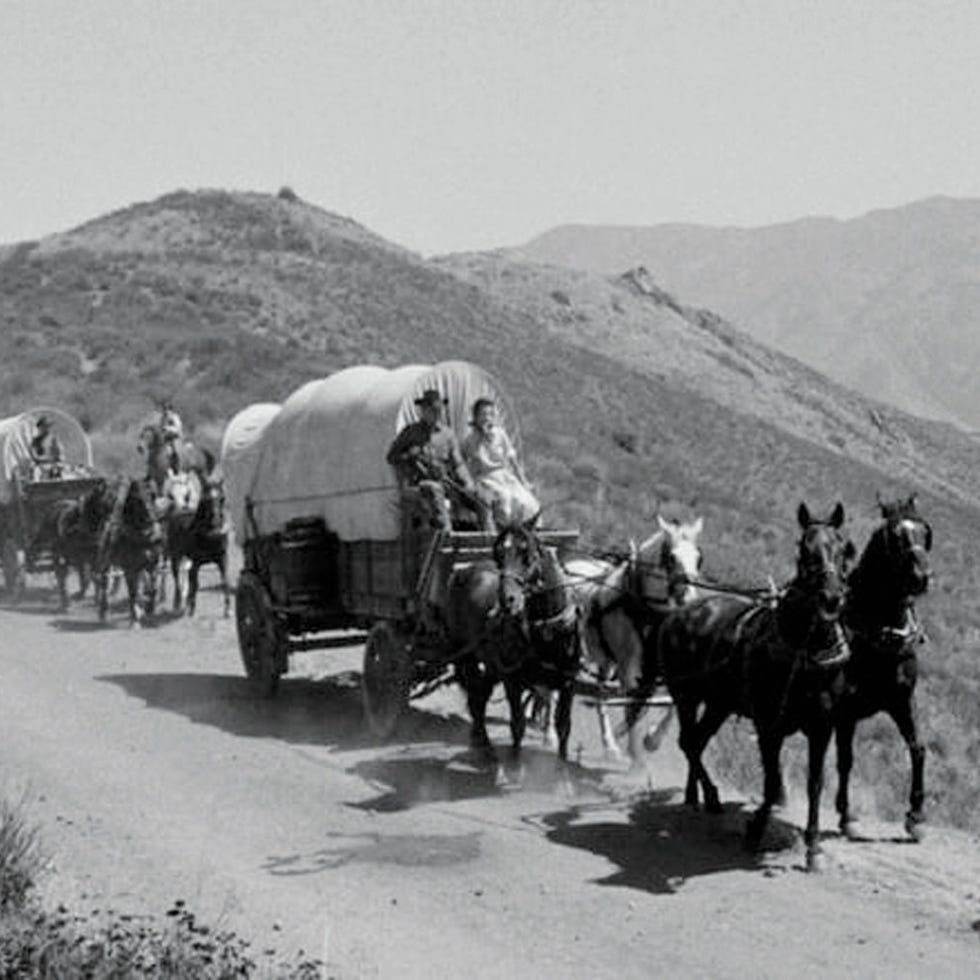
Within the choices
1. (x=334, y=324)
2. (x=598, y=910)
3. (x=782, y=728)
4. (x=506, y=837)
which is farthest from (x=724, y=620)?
(x=334, y=324)

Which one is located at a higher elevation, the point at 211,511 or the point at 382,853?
the point at 211,511

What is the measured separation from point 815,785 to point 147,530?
13709 millimetres

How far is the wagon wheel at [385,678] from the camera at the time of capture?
13898 millimetres

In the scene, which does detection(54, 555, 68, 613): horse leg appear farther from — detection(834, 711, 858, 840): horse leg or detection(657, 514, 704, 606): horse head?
detection(834, 711, 858, 840): horse leg

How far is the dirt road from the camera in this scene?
851 centimetres

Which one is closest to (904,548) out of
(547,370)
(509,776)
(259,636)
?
(509,776)

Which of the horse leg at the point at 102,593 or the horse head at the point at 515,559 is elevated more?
the horse head at the point at 515,559

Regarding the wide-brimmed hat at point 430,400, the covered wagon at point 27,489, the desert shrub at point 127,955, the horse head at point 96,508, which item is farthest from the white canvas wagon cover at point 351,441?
the covered wagon at point 27,489

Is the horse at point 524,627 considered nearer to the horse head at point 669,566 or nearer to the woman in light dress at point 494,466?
the horse head at point 669,566

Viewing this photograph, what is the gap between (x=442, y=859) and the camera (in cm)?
1033

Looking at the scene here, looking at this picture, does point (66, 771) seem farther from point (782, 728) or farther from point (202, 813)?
point (782, 728)

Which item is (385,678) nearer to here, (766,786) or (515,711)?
(515,711)

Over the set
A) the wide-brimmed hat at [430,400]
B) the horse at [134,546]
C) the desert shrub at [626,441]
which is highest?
the desert shrub at [626,441]

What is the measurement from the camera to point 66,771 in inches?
495
